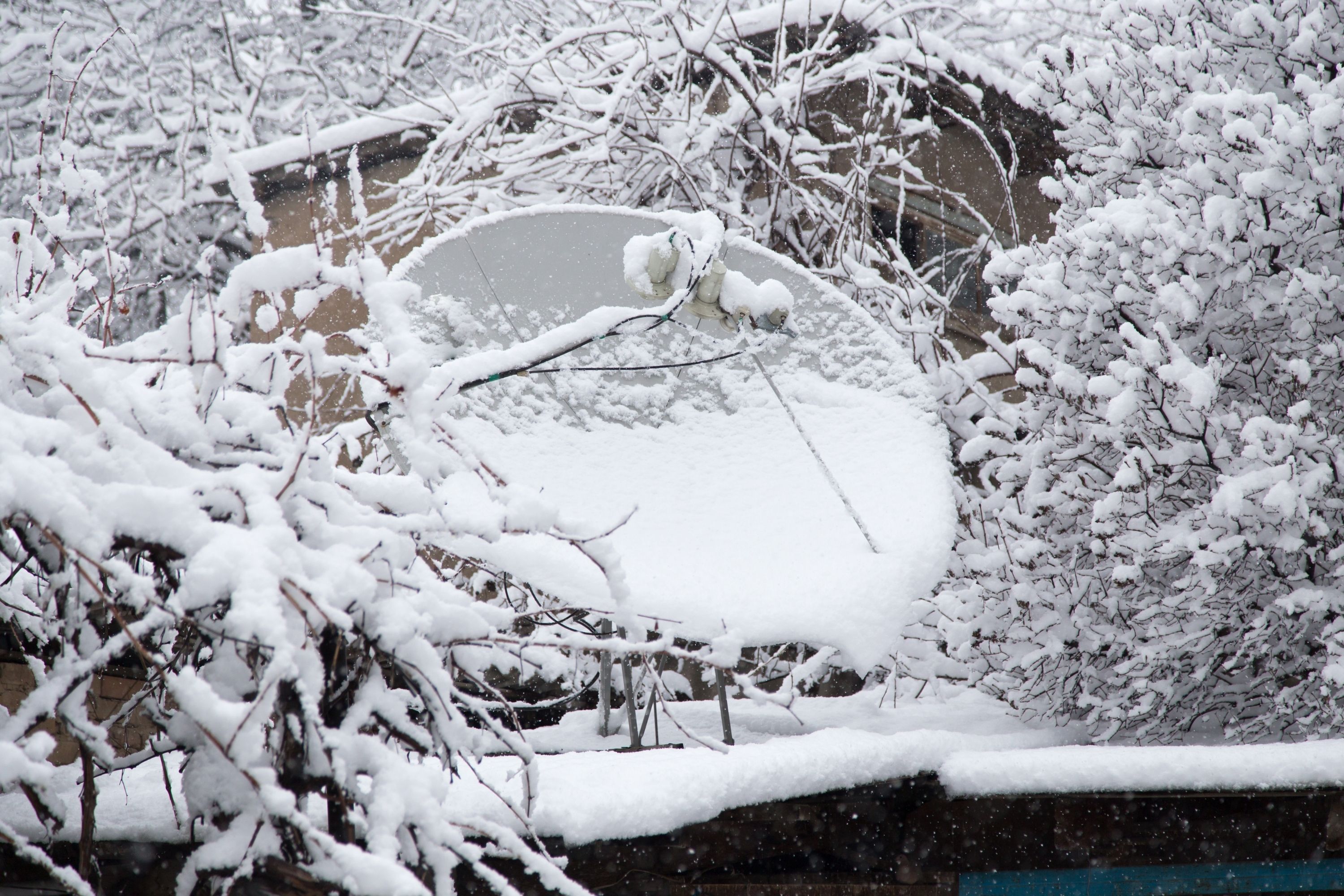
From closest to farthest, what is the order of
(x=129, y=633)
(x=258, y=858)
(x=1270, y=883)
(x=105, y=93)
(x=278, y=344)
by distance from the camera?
1. (x=129, y=633)
2. (x=258, y=858)
3. (x=278, y=344)
4. (x=1270, y=883)
5. (x=105, y=93)

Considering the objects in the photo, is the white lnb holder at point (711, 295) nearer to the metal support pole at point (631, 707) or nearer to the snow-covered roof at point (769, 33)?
the metal support pole at point (631, 707)

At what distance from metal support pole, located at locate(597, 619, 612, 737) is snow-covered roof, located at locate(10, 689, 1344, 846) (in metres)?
0.04

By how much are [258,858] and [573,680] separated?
387 centimetres

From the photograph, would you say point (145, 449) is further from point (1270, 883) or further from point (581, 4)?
point (581, 4)

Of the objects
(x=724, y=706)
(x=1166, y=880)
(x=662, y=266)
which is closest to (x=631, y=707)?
(x=724, y=706)

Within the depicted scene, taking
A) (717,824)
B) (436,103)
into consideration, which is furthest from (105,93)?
(717,824)

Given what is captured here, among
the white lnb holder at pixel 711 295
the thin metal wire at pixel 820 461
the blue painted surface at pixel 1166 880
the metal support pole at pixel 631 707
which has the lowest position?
the blue painted surface at pixel 1166 880

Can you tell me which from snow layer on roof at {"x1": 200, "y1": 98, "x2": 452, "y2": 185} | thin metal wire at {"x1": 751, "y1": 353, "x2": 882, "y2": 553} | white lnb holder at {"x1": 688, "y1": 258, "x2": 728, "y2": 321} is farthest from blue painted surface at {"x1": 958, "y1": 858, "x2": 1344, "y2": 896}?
snow layer on roof at {"x1": 200, "y1": 98, "x2": 452, "y2": 185}

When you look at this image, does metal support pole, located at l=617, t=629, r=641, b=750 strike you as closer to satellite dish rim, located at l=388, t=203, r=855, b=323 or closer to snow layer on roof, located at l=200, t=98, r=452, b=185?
satellite dish rim, located at l=388, t=203, r=855, b=323

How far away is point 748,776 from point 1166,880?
4.82 ft

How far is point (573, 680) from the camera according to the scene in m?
5.11

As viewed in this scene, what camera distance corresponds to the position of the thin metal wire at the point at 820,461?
3244 millimetres

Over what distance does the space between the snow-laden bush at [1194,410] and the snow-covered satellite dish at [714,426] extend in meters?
0.59

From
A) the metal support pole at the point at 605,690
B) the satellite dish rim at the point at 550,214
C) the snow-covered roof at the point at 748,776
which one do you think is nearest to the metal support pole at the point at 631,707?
the metal support pole at the point at 605,690
